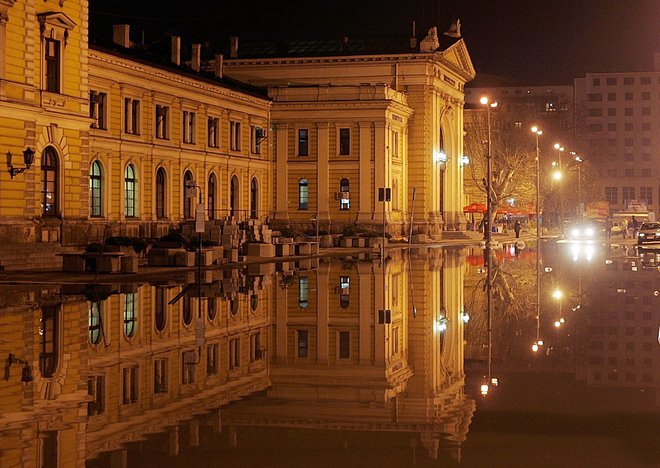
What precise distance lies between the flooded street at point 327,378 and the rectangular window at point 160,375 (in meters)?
0.03

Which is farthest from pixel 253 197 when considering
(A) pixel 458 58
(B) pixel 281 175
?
(A) pixel 458 58

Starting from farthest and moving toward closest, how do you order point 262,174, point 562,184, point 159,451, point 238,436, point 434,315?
point 562,184
point 262,174
point 434,315
point 238,436
point 159,451

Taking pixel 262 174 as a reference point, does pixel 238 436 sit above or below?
below

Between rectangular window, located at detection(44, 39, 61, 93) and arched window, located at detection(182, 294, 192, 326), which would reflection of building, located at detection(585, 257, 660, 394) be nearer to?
arched window, located at detection(182, 294, 192, 326)

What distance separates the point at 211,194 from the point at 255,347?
174ft

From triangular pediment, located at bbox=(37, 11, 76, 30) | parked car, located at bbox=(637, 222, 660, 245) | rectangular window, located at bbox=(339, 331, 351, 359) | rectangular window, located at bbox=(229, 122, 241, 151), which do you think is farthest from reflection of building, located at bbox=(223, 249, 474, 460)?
parked car, located at bbox=(637, 222, 660, 245)

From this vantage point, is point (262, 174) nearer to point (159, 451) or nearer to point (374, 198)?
point (374, 198)

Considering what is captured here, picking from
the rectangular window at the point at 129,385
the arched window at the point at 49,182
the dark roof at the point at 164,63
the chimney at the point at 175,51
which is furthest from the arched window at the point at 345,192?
the rectangular window at the point at 129,385

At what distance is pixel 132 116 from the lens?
201 ft

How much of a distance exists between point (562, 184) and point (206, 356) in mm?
118707

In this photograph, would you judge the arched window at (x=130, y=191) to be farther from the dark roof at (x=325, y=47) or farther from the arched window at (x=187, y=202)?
the dark roof at (x=325, y=47)

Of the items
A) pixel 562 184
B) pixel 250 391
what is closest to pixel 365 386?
pixel 250 391

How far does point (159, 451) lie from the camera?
10.2 metres

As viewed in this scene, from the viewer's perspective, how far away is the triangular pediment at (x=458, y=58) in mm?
97562
